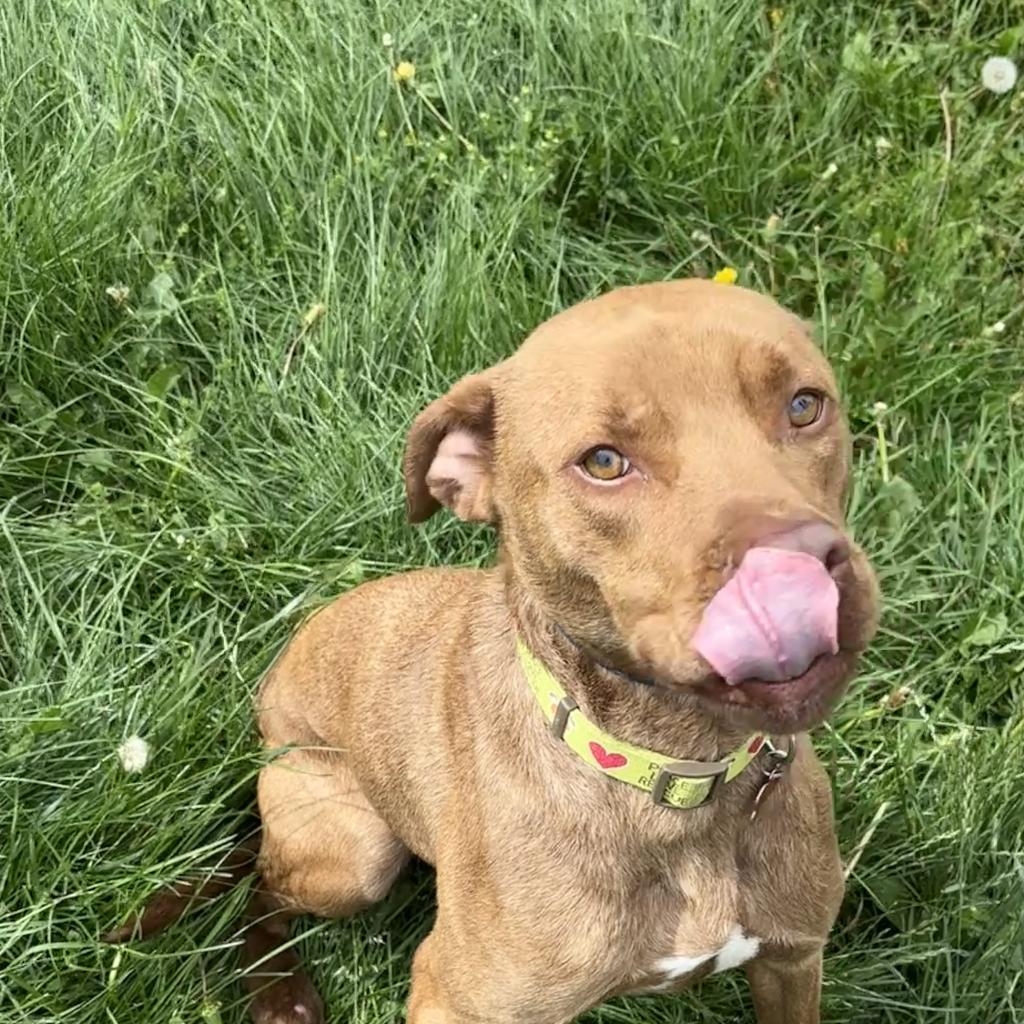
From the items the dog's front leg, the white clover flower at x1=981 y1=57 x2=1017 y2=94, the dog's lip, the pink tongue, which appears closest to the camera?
the pink tongue

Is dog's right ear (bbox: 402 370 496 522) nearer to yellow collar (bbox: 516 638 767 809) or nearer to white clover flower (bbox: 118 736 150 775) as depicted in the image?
yellow collar (bbox: 516 638 767 809)

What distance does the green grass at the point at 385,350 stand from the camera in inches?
138

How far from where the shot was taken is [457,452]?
8.88 feet

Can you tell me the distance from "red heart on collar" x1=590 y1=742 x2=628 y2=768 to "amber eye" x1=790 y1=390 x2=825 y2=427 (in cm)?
69

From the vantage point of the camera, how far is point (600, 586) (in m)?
2.29

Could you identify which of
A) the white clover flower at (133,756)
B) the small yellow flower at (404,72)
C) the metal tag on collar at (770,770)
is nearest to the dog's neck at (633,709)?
the metal tag on collar at (770,770)

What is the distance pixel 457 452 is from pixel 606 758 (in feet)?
2.27

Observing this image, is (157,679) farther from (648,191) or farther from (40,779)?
(648,191)

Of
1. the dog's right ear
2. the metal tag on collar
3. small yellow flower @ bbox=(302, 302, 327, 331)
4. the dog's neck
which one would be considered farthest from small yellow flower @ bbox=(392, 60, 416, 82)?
the metal tag on collar

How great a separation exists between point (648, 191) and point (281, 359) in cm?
147

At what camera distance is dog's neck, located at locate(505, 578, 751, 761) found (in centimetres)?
245

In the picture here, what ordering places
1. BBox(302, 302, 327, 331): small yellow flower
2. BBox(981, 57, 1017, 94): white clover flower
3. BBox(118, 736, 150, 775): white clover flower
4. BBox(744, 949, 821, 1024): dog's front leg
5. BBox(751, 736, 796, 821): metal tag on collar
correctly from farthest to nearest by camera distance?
BBox(981, 57, 1017, 94): white clover flower → BBox(302, 302, 327, 331): small yellow flower → BBox(118, 736, 150, 775): white clover flower → BBox(744, 949, 821, 1024): dog's front leg → BBox(751, 736, 796, 821): metal tag on collar

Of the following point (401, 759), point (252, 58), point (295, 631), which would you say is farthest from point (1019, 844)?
point (252, 58)

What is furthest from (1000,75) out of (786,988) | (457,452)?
(786,988)
